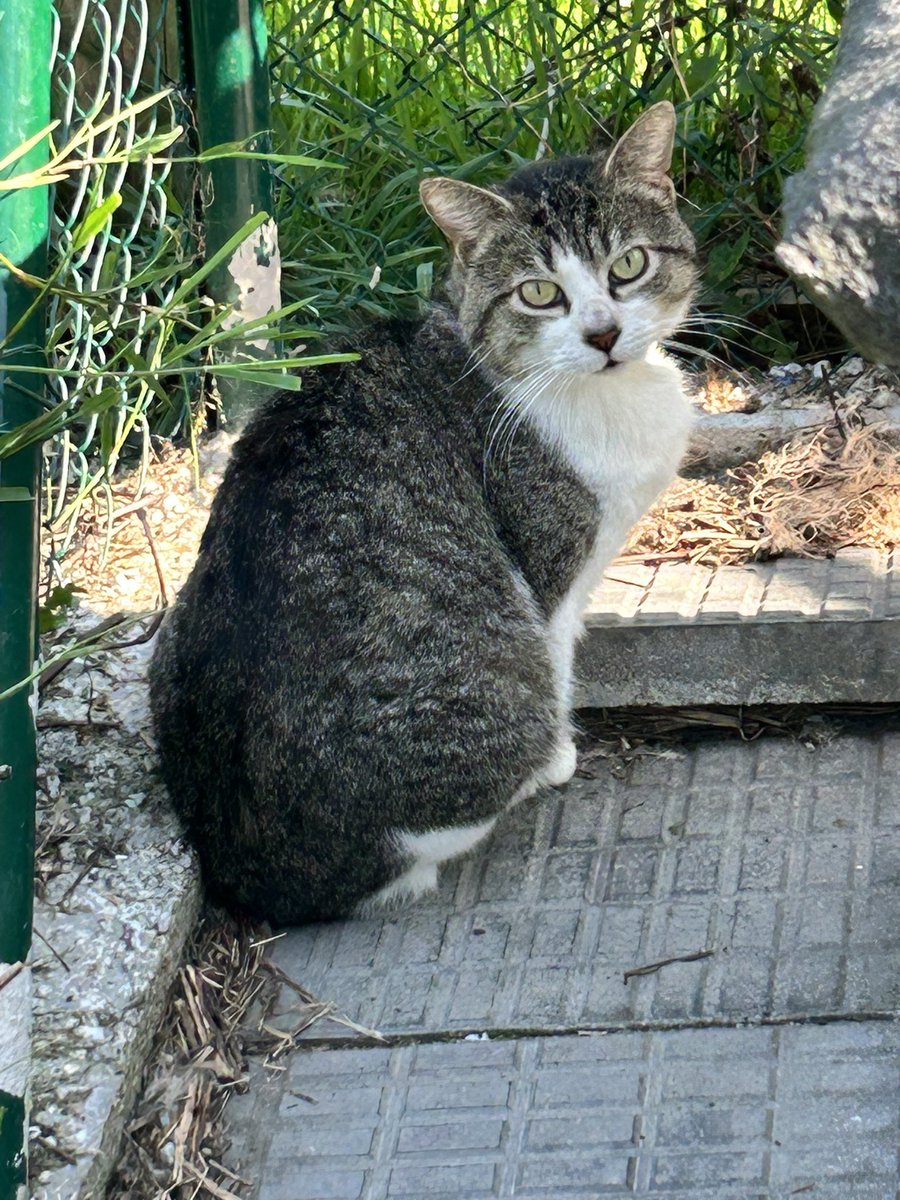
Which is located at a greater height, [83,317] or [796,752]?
[83,317]

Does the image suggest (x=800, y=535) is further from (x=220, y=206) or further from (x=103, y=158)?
(x=103, y=158)

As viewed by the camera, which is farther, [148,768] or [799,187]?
[148,768]

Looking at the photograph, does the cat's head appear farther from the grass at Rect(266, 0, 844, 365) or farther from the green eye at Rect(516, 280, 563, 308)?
the grass at Rect(266, 0, 844, 365)

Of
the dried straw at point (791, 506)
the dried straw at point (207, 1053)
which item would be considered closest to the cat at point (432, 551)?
the dried straw at point (207, 1053)

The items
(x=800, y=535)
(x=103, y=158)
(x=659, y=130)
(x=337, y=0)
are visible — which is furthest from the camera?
(x=337, y=0)

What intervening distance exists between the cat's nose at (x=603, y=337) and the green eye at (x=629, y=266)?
17 cm

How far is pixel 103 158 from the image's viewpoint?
202cm

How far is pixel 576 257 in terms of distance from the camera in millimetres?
3127

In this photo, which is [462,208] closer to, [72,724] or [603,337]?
[603,337]

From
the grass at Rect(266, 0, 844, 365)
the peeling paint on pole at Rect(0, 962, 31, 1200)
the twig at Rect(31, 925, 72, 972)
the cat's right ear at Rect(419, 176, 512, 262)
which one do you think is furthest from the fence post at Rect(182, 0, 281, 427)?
the peeling paint on pole at Rect(0, 962, 31, 1200)

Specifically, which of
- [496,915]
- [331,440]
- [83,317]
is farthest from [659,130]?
[496,915]

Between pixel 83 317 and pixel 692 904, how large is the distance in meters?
1.91

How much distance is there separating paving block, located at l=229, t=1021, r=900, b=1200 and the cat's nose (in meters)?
1.44

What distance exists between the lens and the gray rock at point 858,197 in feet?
5.50
